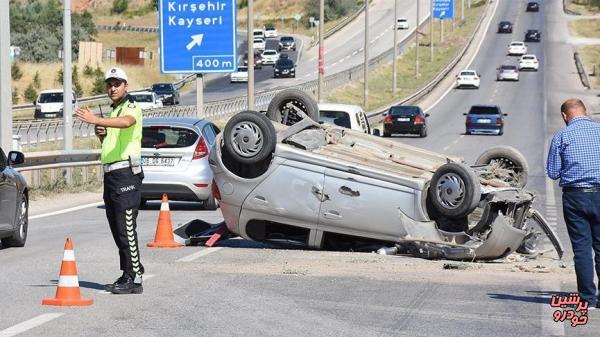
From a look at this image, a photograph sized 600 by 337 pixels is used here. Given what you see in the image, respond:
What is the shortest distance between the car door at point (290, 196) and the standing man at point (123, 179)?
11.4ft

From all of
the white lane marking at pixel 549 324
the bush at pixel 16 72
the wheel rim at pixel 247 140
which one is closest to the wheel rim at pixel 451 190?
the wheel rim at pixel 247 140

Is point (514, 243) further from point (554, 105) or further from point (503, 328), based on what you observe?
point (554, 105)

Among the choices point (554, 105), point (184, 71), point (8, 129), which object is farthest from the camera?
point (554, 105)

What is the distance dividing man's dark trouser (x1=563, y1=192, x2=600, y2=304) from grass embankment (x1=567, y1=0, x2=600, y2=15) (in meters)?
128

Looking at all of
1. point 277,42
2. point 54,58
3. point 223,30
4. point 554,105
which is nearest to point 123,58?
point 54,58

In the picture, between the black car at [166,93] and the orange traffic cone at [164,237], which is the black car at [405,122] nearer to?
the black car at [166,93]

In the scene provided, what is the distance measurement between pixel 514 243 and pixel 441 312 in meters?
3.65

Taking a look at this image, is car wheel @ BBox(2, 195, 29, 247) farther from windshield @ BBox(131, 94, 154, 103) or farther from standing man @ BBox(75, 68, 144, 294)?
windshield @ BBox(131, 94, 154, 103)

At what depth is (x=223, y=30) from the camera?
119 ft

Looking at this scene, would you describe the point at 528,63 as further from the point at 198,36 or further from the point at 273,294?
the point at 273,294

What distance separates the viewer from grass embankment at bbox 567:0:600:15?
A: 13650 cm

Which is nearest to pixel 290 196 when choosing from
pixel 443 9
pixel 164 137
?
pixel 164 137

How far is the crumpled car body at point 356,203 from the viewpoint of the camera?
1443 centimetres

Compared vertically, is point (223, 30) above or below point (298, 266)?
above
